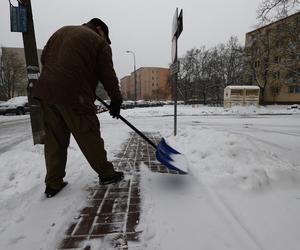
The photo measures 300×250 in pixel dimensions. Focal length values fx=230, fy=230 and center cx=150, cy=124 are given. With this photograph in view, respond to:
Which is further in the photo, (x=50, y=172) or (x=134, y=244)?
(x=50, y=172)

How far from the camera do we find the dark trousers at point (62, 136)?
239cm

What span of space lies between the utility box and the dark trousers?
23197 millimetres

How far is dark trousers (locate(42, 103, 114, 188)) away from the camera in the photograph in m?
2.39

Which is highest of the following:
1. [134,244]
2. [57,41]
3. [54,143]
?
[57,41]

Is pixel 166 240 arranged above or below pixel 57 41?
below

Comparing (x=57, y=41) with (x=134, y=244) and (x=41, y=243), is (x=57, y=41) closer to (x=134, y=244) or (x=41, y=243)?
(x=41, y=243)

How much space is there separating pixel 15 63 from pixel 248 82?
3640 centimetres

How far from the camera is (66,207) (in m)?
2.21

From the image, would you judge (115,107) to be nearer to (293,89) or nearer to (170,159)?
(170,159)

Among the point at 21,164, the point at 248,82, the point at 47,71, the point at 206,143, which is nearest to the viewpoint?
the point at 47,71

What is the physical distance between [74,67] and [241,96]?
24357 mm

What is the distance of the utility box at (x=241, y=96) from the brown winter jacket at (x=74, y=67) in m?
23.2

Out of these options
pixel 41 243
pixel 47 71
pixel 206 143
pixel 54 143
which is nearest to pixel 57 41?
pixel 47 71

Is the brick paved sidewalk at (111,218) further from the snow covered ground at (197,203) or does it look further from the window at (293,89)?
the window at (293,89)
